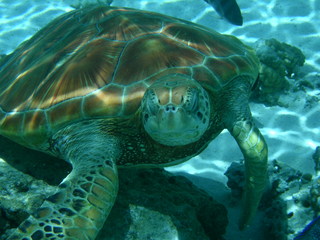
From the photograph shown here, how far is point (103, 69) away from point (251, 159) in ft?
5.25

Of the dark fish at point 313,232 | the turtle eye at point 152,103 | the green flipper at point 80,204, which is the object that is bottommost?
the dark fish at point 313,232

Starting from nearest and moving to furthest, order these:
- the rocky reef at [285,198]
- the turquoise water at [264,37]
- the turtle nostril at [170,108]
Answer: the turtle nostril at [170,108] < the rocky reef at [285,198] < the turquoise water at [264,37]

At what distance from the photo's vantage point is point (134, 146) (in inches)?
89.4

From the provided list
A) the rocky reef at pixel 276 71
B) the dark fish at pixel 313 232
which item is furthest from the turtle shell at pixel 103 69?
the rocky reef at pixel 276 71

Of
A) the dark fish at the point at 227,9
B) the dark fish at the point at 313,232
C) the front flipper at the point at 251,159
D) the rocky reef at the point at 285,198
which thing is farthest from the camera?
the dark fish at the point at 227,9

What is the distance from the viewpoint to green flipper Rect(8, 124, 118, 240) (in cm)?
153

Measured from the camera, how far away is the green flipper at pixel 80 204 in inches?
60.4

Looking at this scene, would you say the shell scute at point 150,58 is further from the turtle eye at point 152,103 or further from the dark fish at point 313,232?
the dark fish at point 313,232

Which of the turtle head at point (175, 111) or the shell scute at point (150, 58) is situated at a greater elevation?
the shell scute at point (150, 58)

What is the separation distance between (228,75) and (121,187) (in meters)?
1.39

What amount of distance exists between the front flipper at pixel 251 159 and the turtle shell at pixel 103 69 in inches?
19.5

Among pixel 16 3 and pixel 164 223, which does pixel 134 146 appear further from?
pixel 16 3

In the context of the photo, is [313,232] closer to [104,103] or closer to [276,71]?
[104,103]

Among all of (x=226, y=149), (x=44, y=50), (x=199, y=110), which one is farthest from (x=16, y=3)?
(x=199, y=110)
